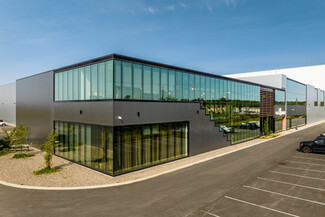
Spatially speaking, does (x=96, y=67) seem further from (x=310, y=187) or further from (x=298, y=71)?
(x=298, y=71)

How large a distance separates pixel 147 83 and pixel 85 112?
5785 mm

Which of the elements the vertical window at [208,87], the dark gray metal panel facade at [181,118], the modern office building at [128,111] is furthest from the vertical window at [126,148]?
the vertical window at [208,87]

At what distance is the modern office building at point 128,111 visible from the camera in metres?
15.6

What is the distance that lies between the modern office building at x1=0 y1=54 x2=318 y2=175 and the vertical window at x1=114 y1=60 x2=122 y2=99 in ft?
0.24

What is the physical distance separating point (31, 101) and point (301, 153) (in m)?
32.7

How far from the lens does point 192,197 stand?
11430 mm

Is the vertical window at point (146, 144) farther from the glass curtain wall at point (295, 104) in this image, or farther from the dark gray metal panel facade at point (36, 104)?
the glass curtain wall at point (295, 104)

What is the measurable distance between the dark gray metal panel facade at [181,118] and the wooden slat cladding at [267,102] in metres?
14.2

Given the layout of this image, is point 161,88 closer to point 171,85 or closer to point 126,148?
point 171,85

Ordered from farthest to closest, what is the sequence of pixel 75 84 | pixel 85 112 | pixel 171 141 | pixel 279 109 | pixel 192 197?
pixel 279 109 → pixel 171 141 → pixel 75 84 → pixel 85 112 → pixel 192 197

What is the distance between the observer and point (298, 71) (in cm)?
8381

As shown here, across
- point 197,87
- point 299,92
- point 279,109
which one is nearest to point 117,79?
point 197,87

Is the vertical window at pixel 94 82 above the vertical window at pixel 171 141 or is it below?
above

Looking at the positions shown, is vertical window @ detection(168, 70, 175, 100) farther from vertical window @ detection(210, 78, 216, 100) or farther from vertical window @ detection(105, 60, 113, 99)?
vertical window @ detection(210, 78, 216, 100)
